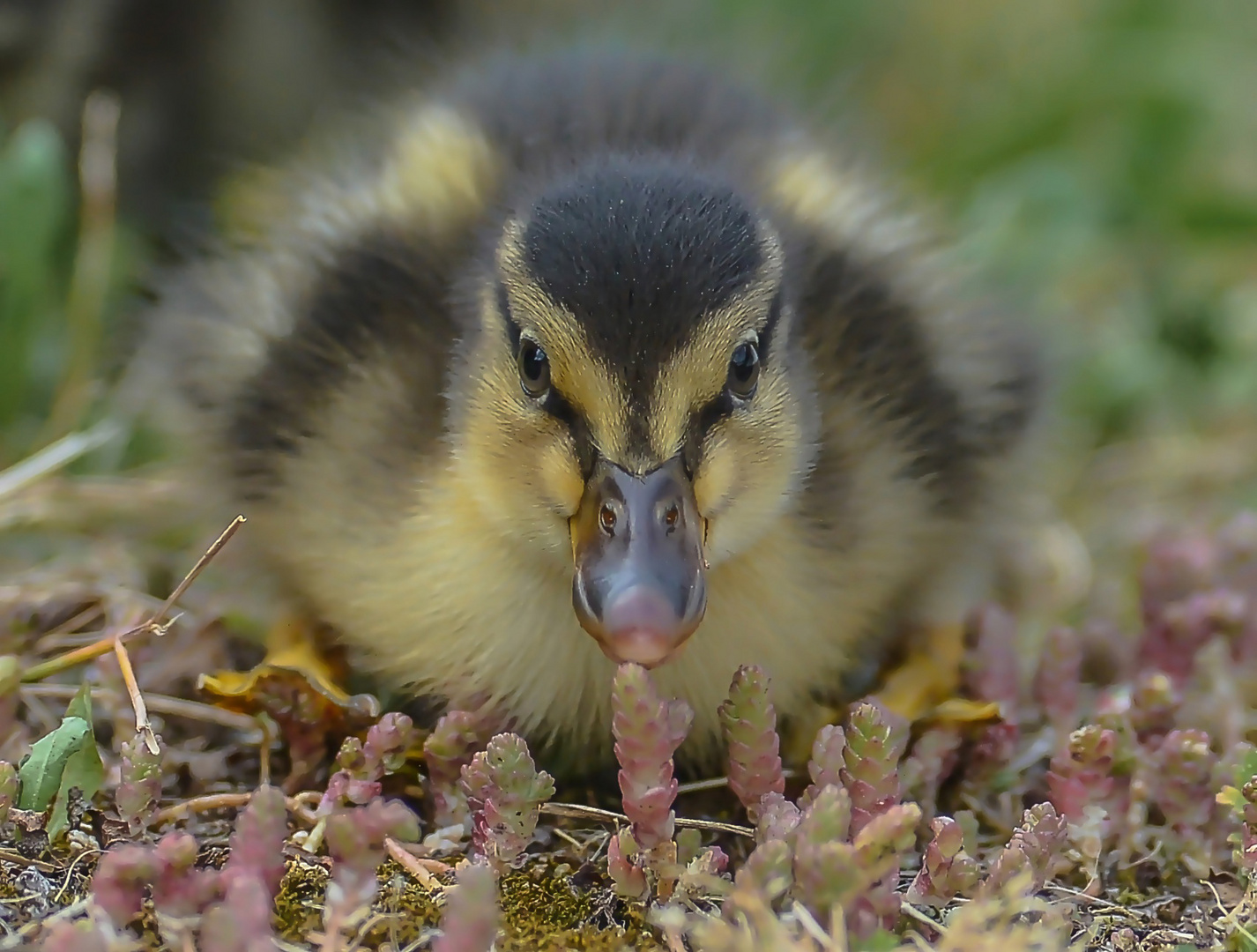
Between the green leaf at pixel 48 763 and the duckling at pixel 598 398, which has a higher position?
the duckling at pixel 598 398

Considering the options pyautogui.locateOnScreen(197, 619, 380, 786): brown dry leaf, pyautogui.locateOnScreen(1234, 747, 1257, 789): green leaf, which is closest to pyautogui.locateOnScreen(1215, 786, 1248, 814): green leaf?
pyautogui.locateOnScreen(1234, 747, 1257, 789): green leaf

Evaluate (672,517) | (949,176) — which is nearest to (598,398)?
(672,517)

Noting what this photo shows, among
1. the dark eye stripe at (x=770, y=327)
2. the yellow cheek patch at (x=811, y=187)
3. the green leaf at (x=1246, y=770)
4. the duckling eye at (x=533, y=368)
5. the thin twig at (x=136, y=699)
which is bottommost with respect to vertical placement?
the thin twig at (x=136, y=699)

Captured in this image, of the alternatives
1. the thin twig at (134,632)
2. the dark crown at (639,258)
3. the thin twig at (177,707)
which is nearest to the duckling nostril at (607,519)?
the dark crown at (639,258)

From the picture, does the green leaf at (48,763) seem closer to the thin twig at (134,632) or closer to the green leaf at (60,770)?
the green leaf at (60,770)

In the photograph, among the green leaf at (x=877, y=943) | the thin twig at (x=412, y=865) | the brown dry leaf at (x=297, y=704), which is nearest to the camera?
the green leaf at (x=877, y=943)

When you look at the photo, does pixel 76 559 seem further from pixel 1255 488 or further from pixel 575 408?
pixel 1255 488

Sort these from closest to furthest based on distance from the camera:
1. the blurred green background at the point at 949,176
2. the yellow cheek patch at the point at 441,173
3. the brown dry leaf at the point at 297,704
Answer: the brown dry leaf at the point at 297,704, the yellow cheek patch at the point at 441,173, the blurred green background at the point at 949,176
